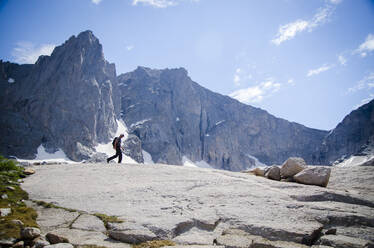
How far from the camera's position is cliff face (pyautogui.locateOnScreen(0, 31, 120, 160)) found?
14862 centimetres

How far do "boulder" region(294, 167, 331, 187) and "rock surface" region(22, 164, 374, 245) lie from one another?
133cm

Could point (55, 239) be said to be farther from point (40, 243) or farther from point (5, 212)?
point (5, 212)

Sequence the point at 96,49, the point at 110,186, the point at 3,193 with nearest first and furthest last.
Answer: the point at 3,193
the point at 110,186
the point at 96,49

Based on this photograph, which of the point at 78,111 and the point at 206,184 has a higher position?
the point at 78,111

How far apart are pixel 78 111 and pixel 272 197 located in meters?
169

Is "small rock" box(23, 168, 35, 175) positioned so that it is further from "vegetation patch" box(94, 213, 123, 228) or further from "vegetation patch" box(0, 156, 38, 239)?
"vegetation patch" box(94, 213, 123, 228)

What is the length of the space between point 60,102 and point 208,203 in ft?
566

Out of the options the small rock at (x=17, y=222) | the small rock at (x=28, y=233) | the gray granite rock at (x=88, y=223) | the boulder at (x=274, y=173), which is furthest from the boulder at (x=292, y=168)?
the small rock at (x=17, y=222)

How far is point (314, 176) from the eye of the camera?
12852mm

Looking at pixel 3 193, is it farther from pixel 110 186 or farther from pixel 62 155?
pixel 62 155

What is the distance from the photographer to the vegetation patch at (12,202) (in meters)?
6.37

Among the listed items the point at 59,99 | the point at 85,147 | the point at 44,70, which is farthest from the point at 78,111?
the point at 44,70

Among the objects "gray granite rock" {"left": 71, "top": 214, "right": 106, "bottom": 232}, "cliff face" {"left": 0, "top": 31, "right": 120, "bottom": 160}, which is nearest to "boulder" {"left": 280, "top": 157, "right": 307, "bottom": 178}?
"gray granite rock" {"left": 71, "top": 214, "right": 106, "bottom": 232}

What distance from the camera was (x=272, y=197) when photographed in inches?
394
